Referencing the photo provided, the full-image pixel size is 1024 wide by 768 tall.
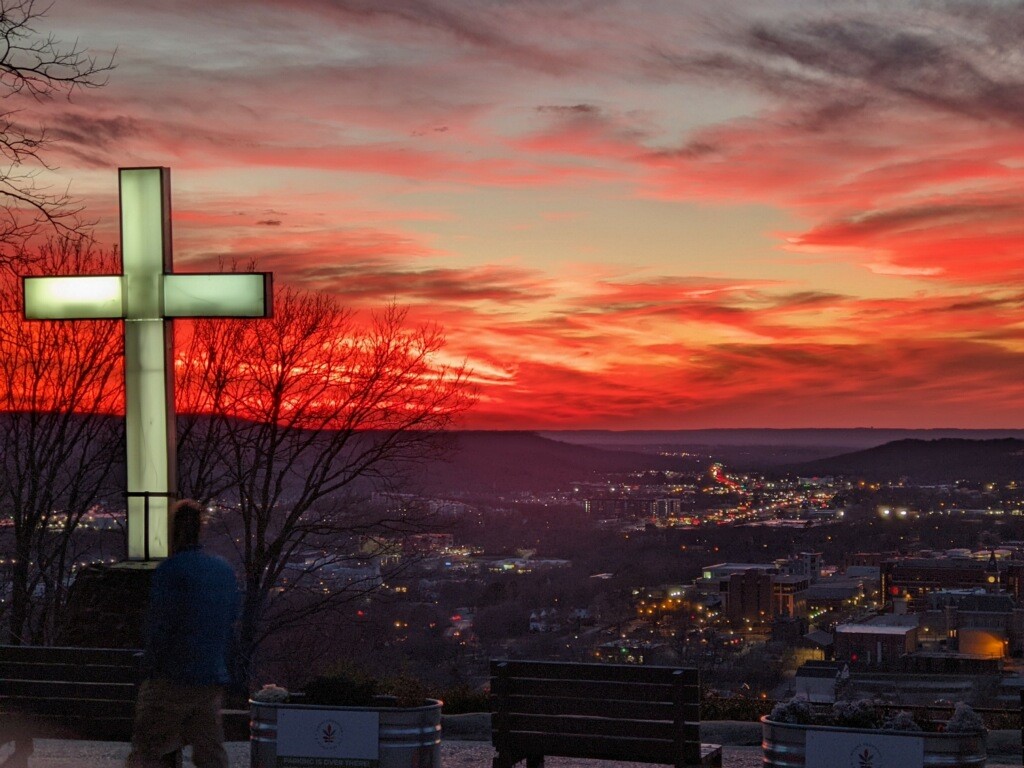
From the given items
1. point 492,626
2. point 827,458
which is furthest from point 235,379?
point 827,458

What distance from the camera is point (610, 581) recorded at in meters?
23.8

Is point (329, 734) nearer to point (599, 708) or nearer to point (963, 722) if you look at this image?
point (599, 708)

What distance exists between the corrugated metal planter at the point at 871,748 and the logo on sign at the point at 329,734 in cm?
241

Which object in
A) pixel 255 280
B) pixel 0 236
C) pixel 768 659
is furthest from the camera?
pixel 768 659

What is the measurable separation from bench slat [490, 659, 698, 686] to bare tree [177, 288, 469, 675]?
1224 centimetres

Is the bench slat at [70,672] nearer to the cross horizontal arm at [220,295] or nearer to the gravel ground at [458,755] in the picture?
the gravel ground at [458,755]

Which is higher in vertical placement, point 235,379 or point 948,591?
point 235,379

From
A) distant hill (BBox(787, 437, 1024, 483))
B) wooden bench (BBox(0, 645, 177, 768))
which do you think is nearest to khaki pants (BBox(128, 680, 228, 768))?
wooden bench (BBox(0, 645, 177, 768))

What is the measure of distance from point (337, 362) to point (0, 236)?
958cm

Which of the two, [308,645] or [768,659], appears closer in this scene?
[768,659]

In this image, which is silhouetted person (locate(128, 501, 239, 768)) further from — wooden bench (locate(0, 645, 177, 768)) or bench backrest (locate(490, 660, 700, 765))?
bench backrest (locate(490, 660, 700, 765))

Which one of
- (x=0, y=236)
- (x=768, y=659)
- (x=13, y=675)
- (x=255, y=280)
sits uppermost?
(x=0, y=236)

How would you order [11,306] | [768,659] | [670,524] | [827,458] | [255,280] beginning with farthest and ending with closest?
[827,458], [670,524], [11,306], [768,659], [255,280]

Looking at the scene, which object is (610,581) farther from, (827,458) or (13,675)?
(827,458)
